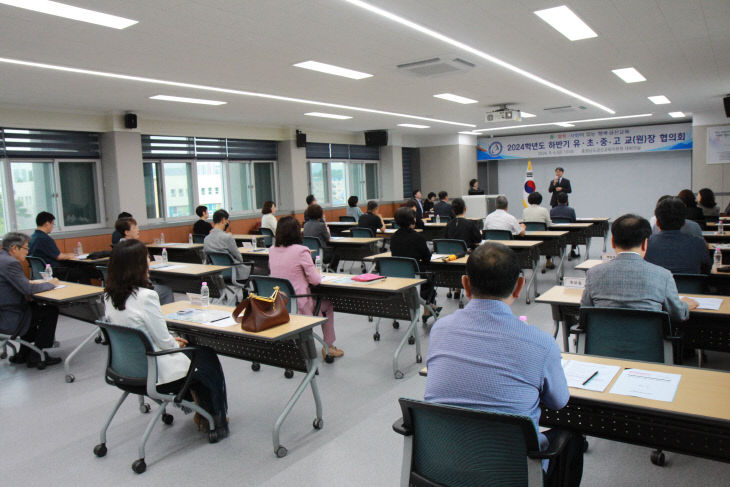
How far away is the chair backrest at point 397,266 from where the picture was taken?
189 inches

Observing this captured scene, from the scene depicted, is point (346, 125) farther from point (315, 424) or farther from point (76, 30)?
point (315, 424)

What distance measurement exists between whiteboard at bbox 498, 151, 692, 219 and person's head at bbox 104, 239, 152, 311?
14.8 metres

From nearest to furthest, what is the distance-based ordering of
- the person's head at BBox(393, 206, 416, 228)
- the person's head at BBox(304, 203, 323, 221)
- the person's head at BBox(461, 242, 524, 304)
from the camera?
1. the person's head at BBox(461, 242, 524, 304)
2. the person's head at BBox(393, 206, 416, 228)
3. the person's head at BBox(304, 203, 323, 221)

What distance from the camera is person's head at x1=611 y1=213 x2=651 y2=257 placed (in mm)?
2586

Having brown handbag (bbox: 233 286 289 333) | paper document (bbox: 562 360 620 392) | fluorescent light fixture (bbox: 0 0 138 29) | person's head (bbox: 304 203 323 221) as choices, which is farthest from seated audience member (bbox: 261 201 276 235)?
paper document (bbox: 562 360 620 392)

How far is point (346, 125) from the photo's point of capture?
492 inches

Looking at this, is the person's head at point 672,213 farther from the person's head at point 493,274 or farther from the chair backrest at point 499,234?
the chair backrest at point 499,234

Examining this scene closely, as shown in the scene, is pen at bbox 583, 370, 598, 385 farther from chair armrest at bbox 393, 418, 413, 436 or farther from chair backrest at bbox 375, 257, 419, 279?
chair backrest at bbox 375, 257, 419, 279

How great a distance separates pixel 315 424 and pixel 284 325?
2.28 feet

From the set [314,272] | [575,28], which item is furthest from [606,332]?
[575,28]

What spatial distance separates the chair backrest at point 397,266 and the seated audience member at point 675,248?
1936 millimetres

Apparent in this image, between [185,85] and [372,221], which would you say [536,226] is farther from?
[185,85]

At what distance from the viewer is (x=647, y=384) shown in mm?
1896

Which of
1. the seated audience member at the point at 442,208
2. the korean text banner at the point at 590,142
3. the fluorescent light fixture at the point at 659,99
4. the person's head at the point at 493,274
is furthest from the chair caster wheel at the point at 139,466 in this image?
the korean text banner at the point at 590,142
